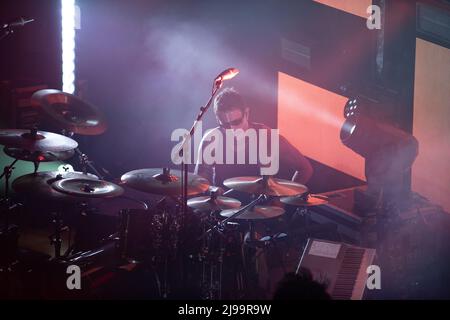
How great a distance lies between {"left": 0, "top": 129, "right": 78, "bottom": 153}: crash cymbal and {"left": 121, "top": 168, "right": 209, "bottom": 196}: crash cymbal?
821 mm

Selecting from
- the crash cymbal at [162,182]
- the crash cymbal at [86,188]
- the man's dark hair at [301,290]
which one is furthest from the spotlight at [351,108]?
the man's dark hair at [301,290]

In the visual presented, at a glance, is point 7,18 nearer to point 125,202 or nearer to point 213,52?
point 213,52

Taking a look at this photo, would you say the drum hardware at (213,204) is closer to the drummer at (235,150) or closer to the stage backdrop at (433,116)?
the drummer at (235,150)

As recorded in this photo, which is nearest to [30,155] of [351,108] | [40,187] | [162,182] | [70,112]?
[40,187]

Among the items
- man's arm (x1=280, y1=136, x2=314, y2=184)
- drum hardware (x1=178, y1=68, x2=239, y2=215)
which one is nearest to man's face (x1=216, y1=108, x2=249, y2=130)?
man's arm (x1=280, y1=136, x2=314, y2=184)

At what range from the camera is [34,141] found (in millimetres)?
5000

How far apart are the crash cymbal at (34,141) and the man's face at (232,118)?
121 centimetres

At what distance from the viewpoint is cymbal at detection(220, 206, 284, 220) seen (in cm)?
461

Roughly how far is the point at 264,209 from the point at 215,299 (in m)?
0.75

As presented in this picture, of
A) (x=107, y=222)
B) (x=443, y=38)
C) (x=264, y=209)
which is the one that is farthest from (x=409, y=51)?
(x=107, y=222)

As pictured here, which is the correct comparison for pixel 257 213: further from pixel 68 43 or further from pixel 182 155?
pixel 68 43

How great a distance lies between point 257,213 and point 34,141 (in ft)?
5.98

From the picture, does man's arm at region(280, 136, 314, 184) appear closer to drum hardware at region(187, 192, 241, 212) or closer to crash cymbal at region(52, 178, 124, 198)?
drum hardware at region(187, 192, 241, 212)

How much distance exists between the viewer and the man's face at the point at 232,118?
528 cm
